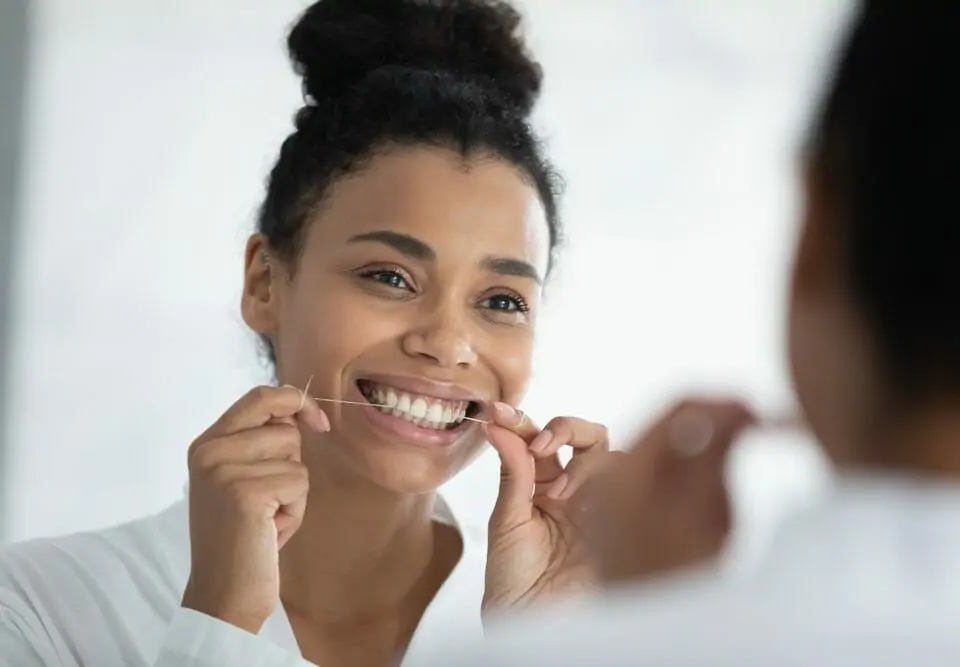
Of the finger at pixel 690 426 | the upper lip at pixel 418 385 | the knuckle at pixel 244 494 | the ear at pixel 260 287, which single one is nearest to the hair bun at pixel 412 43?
the ear at pixel 260 287

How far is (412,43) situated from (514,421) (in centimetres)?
34

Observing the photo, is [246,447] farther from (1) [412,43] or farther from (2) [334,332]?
(1) [412,43]

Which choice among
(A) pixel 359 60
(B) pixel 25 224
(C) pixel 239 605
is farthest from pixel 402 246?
(B) pixel 25 224

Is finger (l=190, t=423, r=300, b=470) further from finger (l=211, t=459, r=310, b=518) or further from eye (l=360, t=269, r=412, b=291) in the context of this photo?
eye (l=360, t=269, r=412, b=291)

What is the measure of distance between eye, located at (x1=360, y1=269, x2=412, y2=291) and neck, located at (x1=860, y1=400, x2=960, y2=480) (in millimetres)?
556

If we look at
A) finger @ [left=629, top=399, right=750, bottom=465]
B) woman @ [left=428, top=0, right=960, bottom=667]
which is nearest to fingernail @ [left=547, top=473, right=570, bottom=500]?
finger @ [left=629, top=399, right=750, bottom=465]

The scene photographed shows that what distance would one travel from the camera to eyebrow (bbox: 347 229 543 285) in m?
0.87

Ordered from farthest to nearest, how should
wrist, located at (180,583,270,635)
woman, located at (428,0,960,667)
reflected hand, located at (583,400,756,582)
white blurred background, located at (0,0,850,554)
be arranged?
white blurred background, located at (0,0,850,554), wrist, located at (180,583,270,635), reflected hand, located at (583,400,756,582), woman, located at (428,0,960,667)

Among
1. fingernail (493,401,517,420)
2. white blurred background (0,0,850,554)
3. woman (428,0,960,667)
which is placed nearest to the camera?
woman (428,0,960,667)

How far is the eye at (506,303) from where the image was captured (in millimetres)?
907

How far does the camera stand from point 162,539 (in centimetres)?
89

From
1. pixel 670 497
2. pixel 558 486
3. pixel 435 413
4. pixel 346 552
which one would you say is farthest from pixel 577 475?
pixel 670 497

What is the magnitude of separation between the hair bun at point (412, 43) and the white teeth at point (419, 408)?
28 cm

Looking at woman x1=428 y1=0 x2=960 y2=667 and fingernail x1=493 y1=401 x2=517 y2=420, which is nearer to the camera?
woman x1=428 y1=0 x2=960 y2=667
